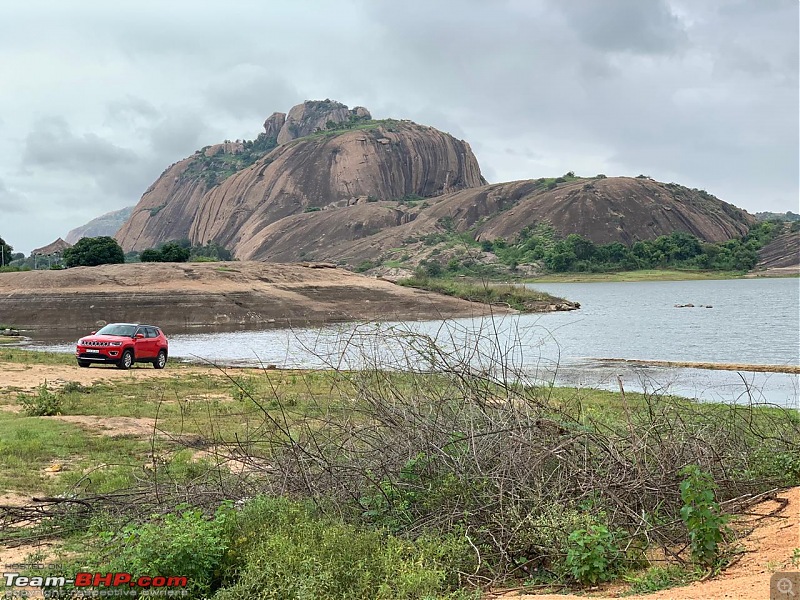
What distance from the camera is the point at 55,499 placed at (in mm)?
8062

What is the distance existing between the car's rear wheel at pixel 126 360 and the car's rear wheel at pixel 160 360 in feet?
4.39

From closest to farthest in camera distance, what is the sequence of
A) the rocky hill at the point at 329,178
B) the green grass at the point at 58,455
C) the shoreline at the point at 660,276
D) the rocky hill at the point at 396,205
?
the green grass at the point at 58,455 < the shoreline at the point at 660,276 < the rocky hill at the point at 396,205 < the rocky hill at the point at 329,178

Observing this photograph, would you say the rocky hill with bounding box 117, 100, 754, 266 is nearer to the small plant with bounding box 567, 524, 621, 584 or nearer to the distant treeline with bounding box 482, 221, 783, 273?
the distant treeline with bounding box 482, 221, 783, 273

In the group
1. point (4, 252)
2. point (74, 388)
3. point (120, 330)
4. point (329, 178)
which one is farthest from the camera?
point (329, 178)

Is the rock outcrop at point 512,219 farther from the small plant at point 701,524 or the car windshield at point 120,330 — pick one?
the small plant at point 701,524

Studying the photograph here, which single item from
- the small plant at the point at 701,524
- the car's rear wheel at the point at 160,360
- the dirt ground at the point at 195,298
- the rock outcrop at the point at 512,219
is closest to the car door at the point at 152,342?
the car's rear wheel at the point at 160,360

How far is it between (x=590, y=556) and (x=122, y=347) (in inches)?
846

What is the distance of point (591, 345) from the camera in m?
38.5

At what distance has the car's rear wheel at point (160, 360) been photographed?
2641 cm

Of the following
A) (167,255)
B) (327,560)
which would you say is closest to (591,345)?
(327,560)

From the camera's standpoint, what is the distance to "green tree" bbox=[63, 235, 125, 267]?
6938 cm

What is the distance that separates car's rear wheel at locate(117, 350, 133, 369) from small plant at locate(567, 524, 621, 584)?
21.3 m

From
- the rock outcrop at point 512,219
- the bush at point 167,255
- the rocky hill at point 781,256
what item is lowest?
the bush at point 167,255

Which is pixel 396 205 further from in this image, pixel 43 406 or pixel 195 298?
pixel 43 406
